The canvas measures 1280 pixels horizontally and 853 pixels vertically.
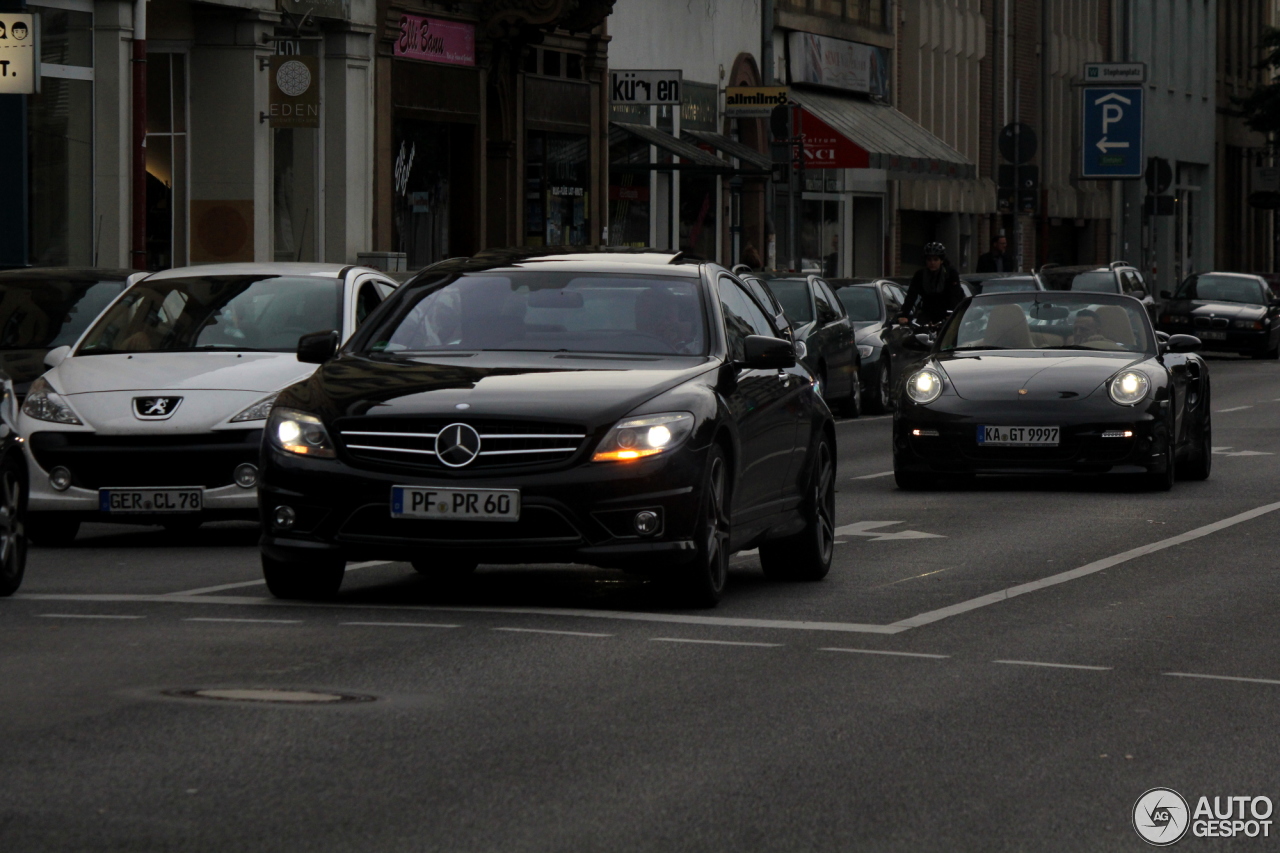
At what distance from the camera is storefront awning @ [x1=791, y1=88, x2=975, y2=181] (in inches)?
1907

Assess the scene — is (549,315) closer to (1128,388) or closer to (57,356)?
(57,356)

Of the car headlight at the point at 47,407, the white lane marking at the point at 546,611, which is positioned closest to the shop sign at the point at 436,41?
the car headlight at the point at 47,407

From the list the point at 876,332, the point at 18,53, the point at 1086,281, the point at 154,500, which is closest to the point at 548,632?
the point at 154,500

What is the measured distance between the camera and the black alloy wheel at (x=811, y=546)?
12164 millimetres

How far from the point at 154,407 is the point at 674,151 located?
2728 cm

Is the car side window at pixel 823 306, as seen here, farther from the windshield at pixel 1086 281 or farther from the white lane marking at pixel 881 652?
the white lane marking at pixel 881 652

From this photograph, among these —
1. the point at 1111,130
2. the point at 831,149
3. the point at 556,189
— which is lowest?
the point at 556,189

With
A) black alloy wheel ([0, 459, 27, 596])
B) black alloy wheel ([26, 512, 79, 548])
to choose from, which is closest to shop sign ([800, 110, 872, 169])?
black alloy wheel ([26, 512, 79, 548])

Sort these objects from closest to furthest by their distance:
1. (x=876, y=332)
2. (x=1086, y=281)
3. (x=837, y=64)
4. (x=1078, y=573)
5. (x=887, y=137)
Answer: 1. (x=1078, y=573)
2. (x=876, y=332)
3. (x=1086, y=281)
4. (x=887, y=137)
5. (x=837, y=64)

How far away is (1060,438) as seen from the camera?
17.4 meters

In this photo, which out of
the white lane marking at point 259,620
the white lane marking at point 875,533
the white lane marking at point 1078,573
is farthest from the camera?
the white lane marking at point 875,533

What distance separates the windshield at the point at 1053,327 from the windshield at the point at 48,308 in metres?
5.97

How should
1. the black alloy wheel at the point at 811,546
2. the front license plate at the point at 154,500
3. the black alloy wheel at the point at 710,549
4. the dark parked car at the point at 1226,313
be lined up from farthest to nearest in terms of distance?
1. the dark parked car at the point at 1226,313
2. the front license plate at the point at 154,500
3. the black alloy wheel at the point at 811,546
4. the black alloy wheel at the point at 710,549

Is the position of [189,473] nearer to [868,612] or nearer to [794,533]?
[794,533]
